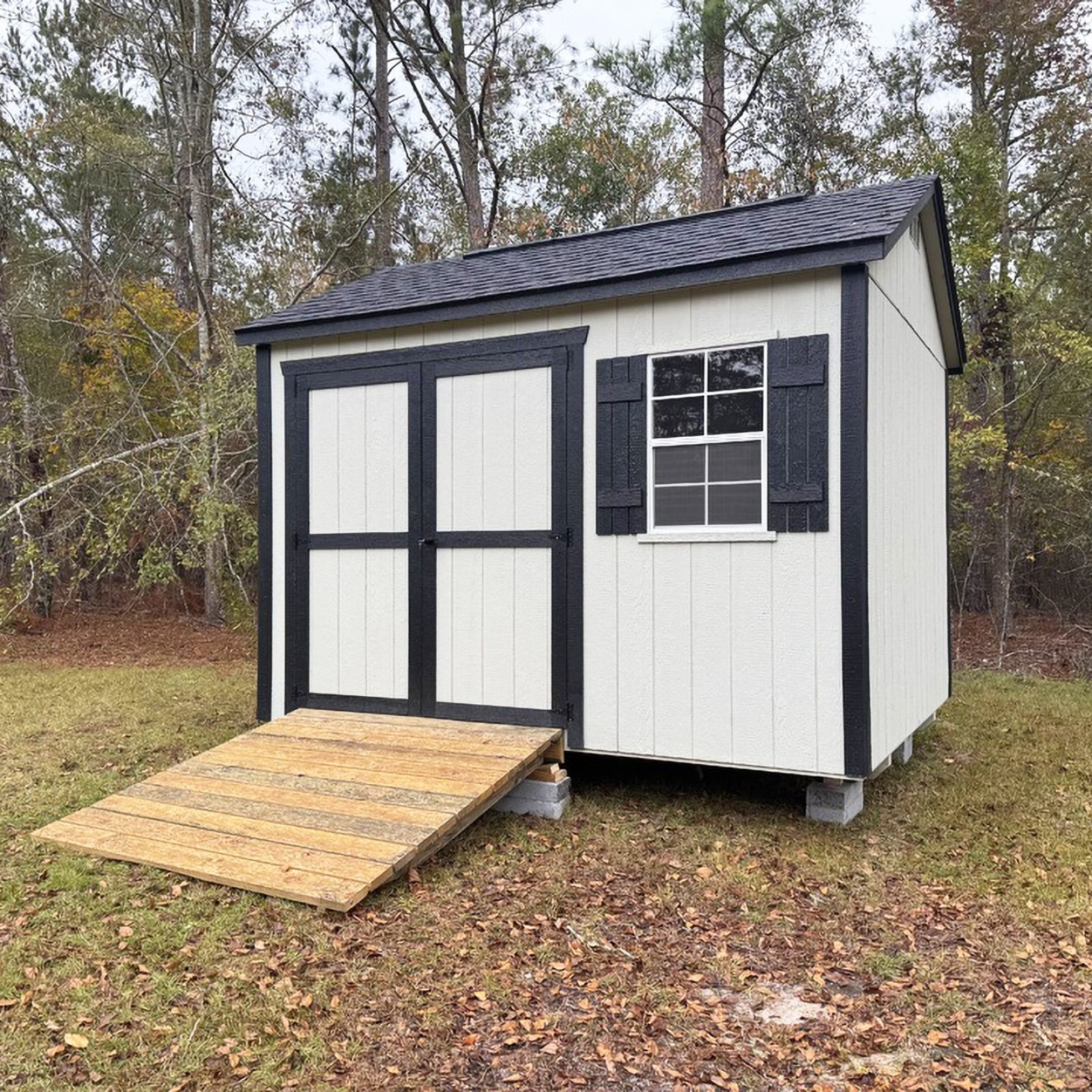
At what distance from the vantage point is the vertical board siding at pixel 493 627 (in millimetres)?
5051

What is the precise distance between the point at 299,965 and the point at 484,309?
3.63 m

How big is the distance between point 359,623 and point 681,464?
234cm

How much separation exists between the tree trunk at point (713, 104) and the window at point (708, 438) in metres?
8.37

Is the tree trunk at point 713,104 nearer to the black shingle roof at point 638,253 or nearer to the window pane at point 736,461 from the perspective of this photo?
the black shingle roof at point 638,253

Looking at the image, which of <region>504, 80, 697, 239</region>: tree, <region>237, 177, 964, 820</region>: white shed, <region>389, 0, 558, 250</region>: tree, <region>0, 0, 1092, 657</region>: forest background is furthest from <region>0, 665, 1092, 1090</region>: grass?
<region>504, 80, 697, 239</region>: tree

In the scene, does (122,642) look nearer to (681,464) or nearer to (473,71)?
(681,464)

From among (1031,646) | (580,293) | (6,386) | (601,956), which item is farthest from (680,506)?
(6,386)

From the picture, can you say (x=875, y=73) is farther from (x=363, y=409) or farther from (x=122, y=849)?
(x=122, y=849)

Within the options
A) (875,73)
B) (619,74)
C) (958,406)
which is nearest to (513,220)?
(619,74)

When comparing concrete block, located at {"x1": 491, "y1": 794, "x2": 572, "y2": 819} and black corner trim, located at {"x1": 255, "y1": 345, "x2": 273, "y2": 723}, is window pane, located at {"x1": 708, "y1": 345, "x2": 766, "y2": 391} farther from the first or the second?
black corner trim, located at {"x1": 255, "y1": 345, "x2": 273, "y2": 723}

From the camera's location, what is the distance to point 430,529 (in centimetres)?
538

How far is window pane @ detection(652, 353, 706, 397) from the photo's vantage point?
4.68m

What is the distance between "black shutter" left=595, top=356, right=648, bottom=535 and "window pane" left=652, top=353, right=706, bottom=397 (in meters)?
0.08

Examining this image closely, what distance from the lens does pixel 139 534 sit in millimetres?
10898
